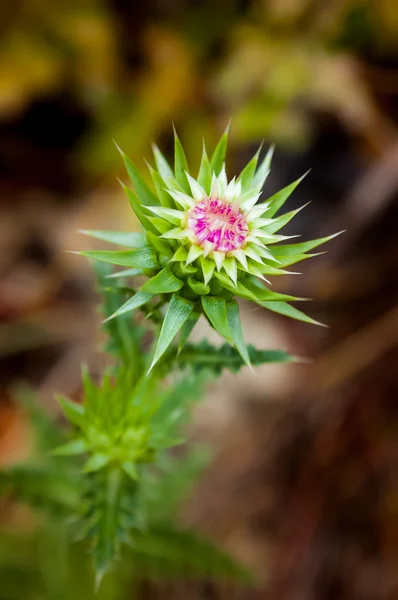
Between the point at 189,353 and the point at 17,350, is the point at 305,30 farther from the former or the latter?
the point at 189,353

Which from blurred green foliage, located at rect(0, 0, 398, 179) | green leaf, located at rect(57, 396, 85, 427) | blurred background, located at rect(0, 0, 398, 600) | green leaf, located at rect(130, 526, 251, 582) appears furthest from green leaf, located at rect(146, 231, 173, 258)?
blurred green foliage, located at rect(0, 0, 398, 179)

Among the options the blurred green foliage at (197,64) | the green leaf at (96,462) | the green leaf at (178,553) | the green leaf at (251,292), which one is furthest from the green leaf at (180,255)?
the blurred green foliage at (197,64)

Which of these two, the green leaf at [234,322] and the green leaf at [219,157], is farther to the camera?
the green leaf at [219,157]

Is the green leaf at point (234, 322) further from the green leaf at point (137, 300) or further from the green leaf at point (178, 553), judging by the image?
the green leaf at point (178, 553)

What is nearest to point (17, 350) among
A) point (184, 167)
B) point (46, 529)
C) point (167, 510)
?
point (46, 529)

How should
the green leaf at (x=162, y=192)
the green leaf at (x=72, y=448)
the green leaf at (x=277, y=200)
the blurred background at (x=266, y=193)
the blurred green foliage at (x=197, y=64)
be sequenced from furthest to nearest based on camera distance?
the blurred green foliage at (x=197, y=64)
the blurred background at (x=266, y=193)
the green leaf at (x=72, y=448)
the green leaf at (x=277, y=200)
the green leaf at (x=162, y=192)
